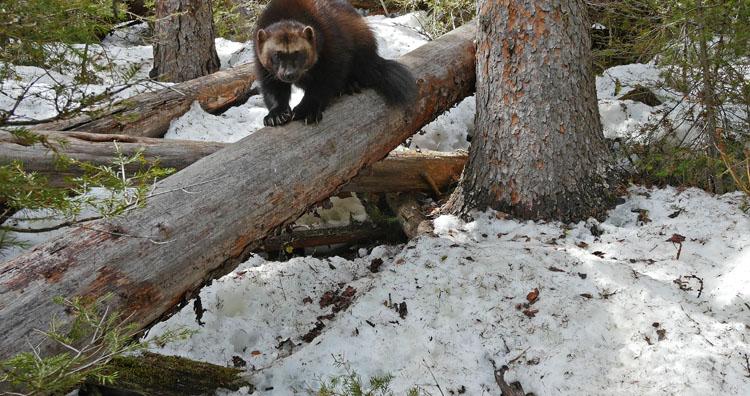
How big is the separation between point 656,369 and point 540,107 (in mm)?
2090

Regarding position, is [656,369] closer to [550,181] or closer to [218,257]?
[550,181]

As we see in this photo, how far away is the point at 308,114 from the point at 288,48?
0.54 m

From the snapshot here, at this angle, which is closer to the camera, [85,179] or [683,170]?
[85,179]

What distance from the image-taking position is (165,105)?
5.73 m

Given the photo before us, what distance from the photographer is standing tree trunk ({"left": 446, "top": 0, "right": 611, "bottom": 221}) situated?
182 inches

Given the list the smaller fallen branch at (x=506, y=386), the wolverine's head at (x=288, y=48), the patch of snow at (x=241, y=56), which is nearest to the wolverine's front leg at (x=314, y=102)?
the wolverine's head at (x=288, y=48)

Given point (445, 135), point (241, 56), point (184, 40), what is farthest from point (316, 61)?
point (241, 56)

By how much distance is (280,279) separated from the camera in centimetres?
452

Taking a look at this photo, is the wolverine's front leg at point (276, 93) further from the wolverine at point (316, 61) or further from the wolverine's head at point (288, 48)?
the wolverine's head at point (288, 48)

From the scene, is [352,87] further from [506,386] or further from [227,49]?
[227,49]

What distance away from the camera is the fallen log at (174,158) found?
4.03 metres

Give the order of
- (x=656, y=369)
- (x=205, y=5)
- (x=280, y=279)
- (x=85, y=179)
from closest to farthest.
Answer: (x=85, y=179) < (x=656, y=369) < (x=280, y=279) < (x=205, y=5)

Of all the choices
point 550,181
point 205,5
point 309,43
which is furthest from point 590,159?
point 205,5

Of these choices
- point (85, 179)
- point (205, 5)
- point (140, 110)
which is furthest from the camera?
point (205, 5)
